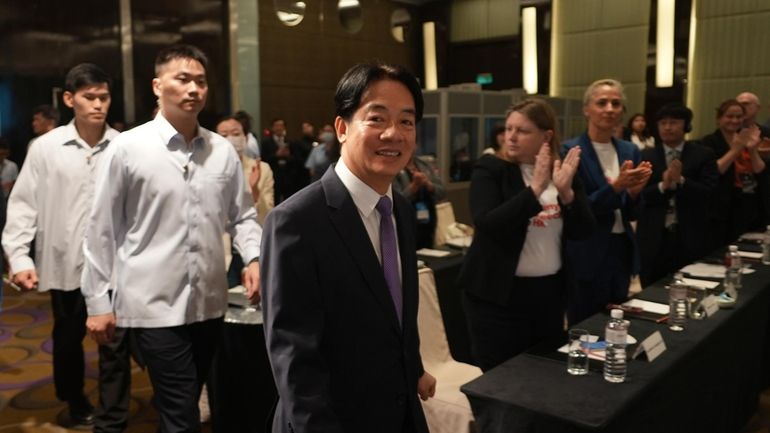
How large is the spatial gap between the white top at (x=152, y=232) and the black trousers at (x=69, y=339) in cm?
104

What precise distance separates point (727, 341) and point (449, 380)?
1.06 meters

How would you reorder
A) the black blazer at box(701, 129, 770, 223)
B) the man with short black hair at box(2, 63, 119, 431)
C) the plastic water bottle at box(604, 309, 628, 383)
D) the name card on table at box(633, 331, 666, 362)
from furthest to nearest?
the black blazer at box(701, 129, 770, 223)
the man with short black hair at box(2, 63, 119, 431)
the name card on table at box(633, 331, 666, 362)
the plastic water bottle at box(604, 309, 628, 383)

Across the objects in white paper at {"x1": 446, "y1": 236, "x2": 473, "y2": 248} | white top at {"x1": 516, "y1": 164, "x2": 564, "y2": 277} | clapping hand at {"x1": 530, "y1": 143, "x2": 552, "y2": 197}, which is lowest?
white paper at {"x1": 446, "y1": 236, "x2": 473, "y2": 248}

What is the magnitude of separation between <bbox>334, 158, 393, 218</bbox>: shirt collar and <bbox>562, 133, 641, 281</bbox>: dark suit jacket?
62.3 inches

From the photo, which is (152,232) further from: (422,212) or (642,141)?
(642,141)

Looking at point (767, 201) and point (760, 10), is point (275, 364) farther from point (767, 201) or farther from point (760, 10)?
point (760, 10)

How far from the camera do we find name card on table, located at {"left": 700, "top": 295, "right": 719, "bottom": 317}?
8.35ft

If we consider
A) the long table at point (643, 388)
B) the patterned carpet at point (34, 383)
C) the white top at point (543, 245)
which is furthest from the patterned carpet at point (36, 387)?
the white top at point (543, 245)

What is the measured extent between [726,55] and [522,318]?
8600 millimetres

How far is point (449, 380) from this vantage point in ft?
8.71

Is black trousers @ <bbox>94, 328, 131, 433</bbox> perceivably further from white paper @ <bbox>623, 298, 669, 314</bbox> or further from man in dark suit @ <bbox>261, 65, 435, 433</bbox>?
white paper @ <bbox>623, 298, 669, 314</bbox>

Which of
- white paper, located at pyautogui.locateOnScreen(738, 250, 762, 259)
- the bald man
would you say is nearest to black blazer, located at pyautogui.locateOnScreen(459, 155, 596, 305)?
white paper, located at pyautogui.locateOnScreen(738, 250, 762, 259)

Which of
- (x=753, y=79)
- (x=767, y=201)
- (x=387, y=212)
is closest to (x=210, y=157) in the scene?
(x=387, y=212)

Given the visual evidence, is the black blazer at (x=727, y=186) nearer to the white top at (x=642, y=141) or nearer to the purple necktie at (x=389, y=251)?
the purple necktie at (x=389, y=251)
